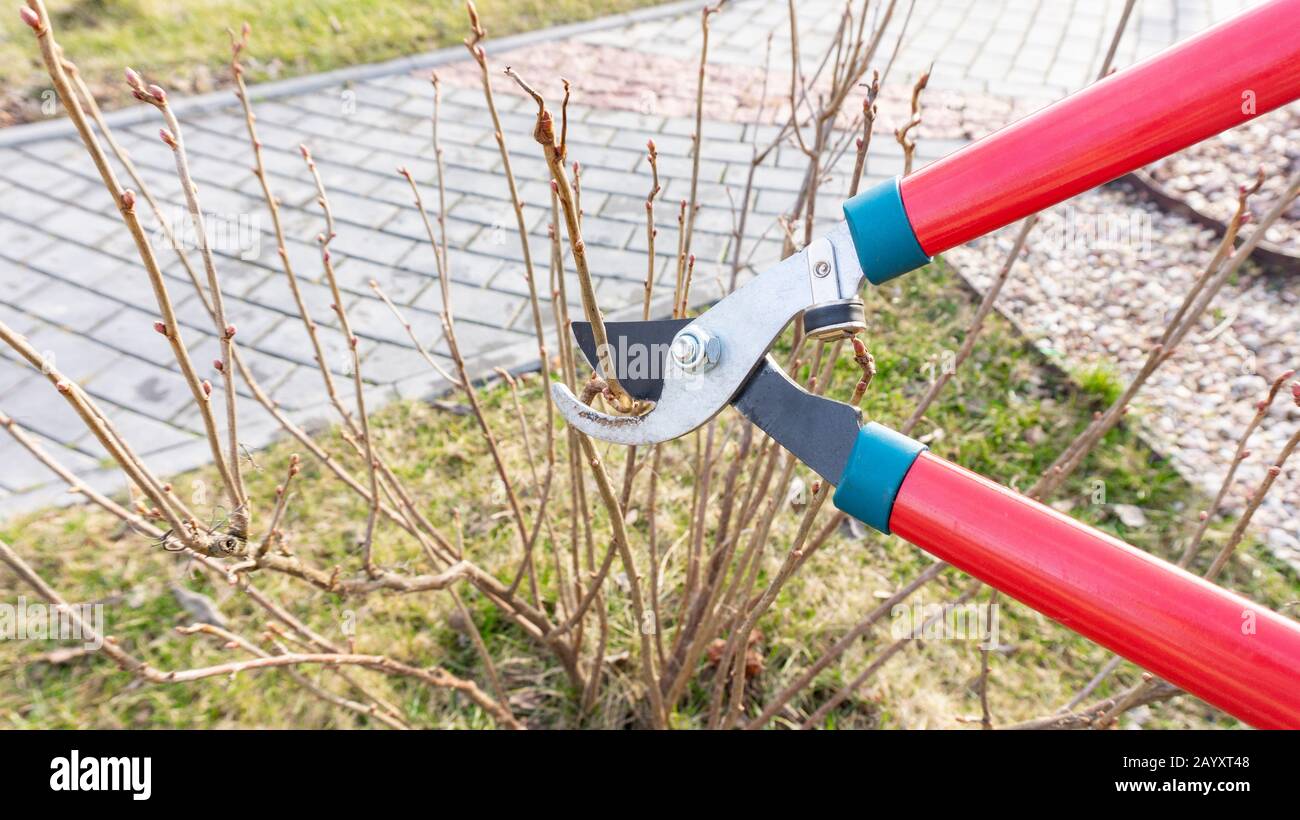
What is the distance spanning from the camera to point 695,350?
1.40 meters

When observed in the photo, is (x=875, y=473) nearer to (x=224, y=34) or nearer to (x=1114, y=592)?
(x=1114, y=592)

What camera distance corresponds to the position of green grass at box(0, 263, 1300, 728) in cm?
257

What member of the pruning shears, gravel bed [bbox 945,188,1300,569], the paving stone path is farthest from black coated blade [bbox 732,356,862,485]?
gravel bed [bbox 945,188,1300,569]

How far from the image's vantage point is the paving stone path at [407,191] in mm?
3725

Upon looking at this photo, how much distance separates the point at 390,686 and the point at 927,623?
1.62 metres

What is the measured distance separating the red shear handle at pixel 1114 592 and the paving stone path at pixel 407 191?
1.97 m

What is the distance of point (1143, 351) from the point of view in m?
3.87

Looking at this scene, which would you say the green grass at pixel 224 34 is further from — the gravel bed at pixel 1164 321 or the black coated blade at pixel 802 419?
the black coated blade at pixel 802 419

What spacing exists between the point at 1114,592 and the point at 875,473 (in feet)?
1.14

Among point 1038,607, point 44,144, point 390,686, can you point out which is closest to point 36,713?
point 390,686

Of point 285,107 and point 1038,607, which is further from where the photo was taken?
point 285,107

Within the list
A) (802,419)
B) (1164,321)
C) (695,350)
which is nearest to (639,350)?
(695,350)

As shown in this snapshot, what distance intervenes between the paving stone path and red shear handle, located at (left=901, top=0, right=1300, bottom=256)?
166cm
